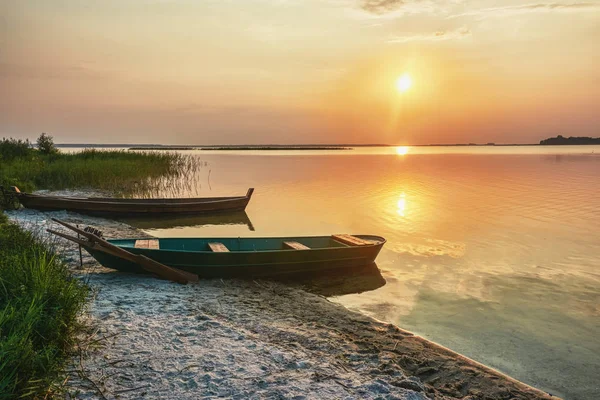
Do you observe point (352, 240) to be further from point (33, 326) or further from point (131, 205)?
point (131, 205)

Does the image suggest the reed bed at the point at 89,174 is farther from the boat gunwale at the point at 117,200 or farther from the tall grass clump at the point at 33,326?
the tall grass clump at the point at 33,326

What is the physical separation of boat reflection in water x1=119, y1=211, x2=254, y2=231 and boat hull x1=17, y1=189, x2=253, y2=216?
0.79 ft

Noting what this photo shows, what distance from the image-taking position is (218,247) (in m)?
10.7

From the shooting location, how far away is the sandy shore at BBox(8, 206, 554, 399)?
16.4 ft

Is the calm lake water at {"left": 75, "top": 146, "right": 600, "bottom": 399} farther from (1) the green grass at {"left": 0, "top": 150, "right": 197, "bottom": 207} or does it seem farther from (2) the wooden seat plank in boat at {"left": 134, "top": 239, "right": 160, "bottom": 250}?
(2) the wooden seat plank in boat at {"left": 134, "top": 239, "right": 160, "bottom": 250}

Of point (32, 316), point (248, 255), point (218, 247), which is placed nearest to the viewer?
point (32, 316)

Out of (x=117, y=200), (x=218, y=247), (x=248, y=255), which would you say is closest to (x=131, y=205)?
(x=117, y=200)

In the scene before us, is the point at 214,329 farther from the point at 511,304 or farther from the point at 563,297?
the point at 563,297

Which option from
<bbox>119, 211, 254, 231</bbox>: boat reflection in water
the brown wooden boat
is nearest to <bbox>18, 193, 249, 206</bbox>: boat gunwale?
the brown wooden boat

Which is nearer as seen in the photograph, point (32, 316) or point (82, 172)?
point (32, 316)

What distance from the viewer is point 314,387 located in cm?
514

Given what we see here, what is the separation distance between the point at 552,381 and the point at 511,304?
3.23 metres

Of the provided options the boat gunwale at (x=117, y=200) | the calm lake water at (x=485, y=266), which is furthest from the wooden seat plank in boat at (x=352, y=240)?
the boat gunwale at (x=117, y=200)

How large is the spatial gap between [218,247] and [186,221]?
9.47 meters
